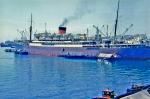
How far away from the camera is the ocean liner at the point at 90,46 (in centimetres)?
11919

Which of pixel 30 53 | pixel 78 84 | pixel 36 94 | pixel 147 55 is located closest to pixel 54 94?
pixel 36 94

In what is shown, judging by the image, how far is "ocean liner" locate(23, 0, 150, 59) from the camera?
391 feet

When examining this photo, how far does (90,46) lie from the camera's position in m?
133

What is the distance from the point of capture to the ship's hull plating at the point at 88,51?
118 m

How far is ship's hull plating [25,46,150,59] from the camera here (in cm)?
11806

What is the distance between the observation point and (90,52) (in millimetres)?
127562

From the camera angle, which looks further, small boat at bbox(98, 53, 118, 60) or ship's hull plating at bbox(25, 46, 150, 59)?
ship's hull plating at bbox(25, 46, 150, 59)

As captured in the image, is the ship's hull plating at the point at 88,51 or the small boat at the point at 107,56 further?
the ship's hull plating at the point at 88,51

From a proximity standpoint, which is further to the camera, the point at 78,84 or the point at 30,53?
the point at 30,53

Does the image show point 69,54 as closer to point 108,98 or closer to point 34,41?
point 34,41

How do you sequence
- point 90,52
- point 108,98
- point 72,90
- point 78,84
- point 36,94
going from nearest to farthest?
point 108,98 < point 36,94 < point 72,90 < point 78,84 < point 90,52

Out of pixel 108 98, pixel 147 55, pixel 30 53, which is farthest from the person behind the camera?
pixel 30 53

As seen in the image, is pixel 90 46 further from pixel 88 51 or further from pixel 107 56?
pixel 107 56

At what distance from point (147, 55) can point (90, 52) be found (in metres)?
20.1
